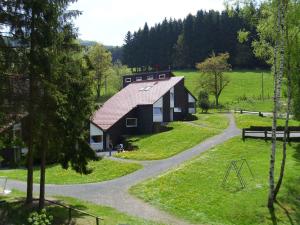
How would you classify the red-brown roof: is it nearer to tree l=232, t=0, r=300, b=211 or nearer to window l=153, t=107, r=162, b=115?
window l=153, t=107, r=162, b=115

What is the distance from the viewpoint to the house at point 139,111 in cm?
5266

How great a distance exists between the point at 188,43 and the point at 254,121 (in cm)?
7344

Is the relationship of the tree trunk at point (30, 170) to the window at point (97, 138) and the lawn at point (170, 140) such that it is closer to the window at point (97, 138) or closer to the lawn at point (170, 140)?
the lawn at point (170, 140)

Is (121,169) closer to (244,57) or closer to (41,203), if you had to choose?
(41,203)

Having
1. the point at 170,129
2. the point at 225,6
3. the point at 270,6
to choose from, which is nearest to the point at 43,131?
the point at 225,6

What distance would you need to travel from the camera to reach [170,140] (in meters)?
48.1

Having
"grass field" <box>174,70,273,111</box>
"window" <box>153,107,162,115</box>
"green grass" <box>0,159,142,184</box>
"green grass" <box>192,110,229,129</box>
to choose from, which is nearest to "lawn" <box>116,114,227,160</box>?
"green grass" <box>192,110,229,129</box>

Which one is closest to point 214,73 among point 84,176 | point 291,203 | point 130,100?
point 130,100

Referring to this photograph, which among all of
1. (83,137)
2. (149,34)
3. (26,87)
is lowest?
(83,137)

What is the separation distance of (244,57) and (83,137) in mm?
99344

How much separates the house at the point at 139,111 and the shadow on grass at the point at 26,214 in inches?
999

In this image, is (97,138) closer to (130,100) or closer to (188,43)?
(130,100)

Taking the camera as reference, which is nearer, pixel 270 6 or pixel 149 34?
pixel 270 6

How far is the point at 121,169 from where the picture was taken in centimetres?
3784
